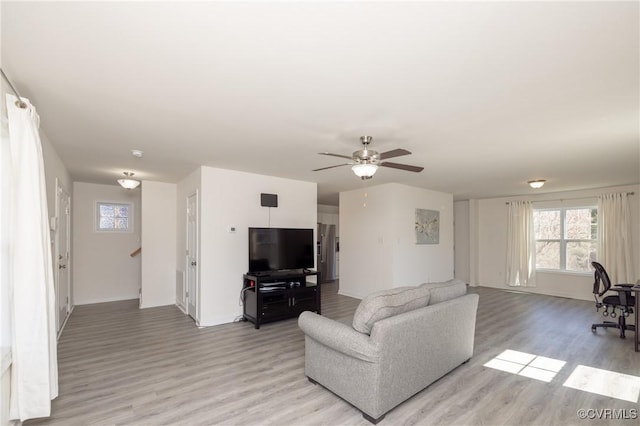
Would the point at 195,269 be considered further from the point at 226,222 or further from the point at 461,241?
the point at 461,241

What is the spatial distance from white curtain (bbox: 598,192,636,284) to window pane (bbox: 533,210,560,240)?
829 millimetres

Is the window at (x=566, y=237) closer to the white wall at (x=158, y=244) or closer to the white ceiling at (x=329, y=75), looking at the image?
the white ceiling at (x=329, y=75)

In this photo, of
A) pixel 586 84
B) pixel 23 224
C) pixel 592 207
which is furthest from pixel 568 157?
pixel 23 224

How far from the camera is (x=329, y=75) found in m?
Answer: 1.95

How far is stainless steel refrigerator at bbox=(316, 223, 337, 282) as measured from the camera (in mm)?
8453

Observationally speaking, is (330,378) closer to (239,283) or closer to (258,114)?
(258,114)

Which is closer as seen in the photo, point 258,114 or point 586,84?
point 586,84

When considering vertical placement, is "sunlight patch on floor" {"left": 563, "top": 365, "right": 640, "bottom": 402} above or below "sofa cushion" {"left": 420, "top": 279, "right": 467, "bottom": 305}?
below

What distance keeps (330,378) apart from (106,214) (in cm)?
610

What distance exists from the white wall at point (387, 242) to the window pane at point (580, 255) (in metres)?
2.48

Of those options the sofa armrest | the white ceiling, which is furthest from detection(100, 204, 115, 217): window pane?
the sofa armrest

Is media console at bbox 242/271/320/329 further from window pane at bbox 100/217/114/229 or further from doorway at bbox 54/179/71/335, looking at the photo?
window pane at bbox 100/217/114/229

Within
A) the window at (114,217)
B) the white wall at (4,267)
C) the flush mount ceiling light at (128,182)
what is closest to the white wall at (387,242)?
the flush mount ceiling light at (128,182)

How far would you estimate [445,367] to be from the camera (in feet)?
9.27
